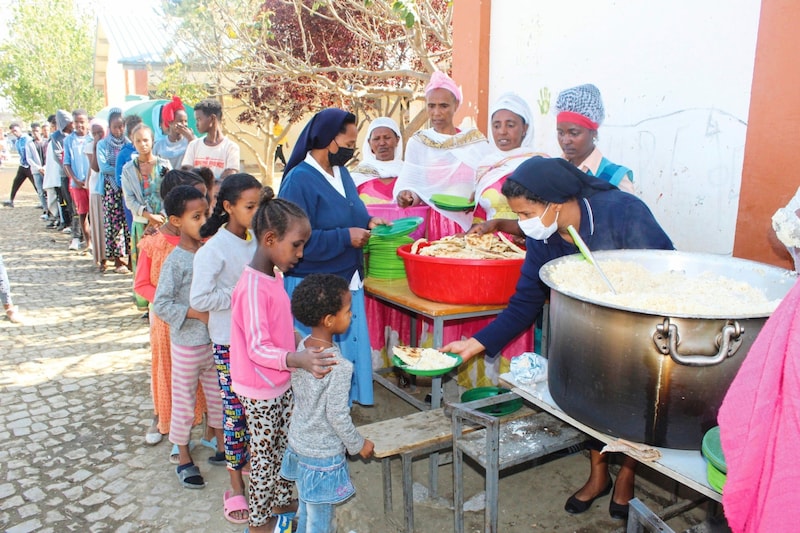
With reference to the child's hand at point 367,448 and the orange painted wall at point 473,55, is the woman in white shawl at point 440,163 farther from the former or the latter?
the child's hand at point 367,448

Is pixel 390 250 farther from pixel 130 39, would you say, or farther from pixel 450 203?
pixel 130 39

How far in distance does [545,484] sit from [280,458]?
5.48 ft

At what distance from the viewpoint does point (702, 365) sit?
1.66m

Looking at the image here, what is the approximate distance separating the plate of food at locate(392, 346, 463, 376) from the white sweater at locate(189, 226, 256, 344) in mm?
980

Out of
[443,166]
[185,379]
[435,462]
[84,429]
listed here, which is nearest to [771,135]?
[443,166]

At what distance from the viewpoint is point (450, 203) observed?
3998 mm

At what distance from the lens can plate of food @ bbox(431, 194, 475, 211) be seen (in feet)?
13.0

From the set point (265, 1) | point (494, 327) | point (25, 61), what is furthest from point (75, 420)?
point (25, 61)

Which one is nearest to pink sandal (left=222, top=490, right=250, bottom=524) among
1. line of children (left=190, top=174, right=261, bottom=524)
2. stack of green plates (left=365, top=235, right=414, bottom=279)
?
line of children (left=190, top=174, right=261, bottom=524)

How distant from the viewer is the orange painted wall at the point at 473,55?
5886mm

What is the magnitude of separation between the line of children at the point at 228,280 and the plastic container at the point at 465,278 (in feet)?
3.15

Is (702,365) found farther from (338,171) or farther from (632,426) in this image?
(338,171)

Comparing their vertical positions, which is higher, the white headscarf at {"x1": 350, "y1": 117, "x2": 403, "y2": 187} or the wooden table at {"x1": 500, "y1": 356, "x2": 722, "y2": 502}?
the white headscarf at {"x1": 350, "y1": 117, "x2": 403, "y2": 187}

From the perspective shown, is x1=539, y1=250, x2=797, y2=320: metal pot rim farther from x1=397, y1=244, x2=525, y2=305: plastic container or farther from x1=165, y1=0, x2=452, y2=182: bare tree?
x1=165, y1=0, x2=452, y2=182: bare tree
